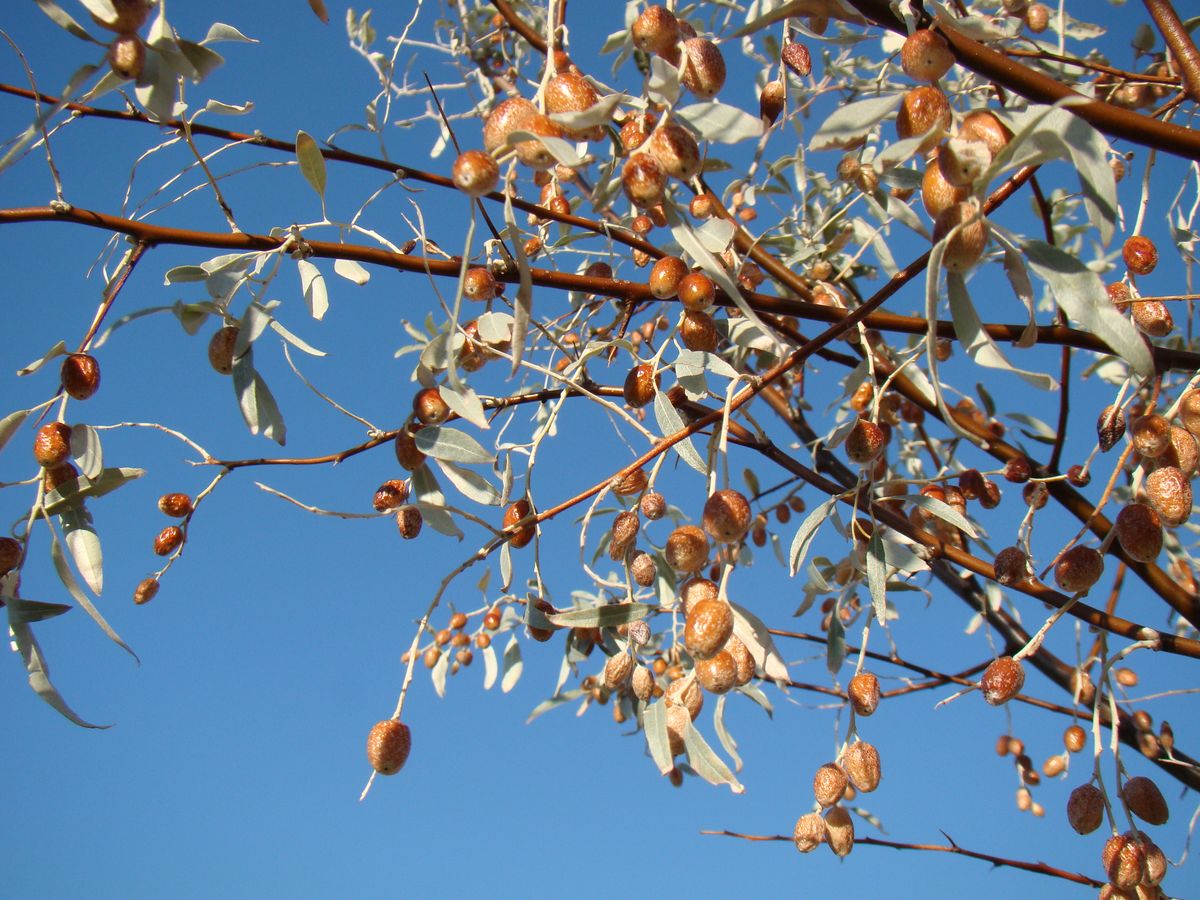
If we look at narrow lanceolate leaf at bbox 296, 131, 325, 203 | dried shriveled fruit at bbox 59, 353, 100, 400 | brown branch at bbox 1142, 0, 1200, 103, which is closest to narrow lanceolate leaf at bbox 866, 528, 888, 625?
brown branch at bbox 1142, 0, 1200, 103

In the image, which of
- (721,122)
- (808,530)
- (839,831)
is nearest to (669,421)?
(808,530)

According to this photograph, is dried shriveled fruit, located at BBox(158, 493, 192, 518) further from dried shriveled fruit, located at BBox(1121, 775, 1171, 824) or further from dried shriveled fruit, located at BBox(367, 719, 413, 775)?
dried shriveled fruit, located at BBox(1121, 775, 1171, 824)

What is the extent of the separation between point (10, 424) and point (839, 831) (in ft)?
3.19

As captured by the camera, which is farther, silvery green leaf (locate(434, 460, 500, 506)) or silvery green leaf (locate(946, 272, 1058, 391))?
silvery green leaf (locate(434, 460, 500, 506))

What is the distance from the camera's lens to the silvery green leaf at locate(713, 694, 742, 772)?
91cm

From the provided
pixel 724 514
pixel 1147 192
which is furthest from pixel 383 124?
pixel 1147 192

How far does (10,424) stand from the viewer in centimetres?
78

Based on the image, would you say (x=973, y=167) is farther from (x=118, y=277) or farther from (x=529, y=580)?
(x=529, y=580)

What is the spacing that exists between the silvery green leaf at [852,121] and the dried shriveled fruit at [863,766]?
2.03ft

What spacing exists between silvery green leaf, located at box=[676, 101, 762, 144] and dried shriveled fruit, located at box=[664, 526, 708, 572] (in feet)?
1.01

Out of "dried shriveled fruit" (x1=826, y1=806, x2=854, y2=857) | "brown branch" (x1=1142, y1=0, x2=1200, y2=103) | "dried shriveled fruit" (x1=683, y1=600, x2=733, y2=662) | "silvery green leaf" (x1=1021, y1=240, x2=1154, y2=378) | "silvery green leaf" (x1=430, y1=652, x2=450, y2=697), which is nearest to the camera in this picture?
"silvery green leaf" (x1=1021, y1=240, x2=1154, y2=378)

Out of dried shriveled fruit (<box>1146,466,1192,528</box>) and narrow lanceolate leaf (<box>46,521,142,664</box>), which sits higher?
dried shriveled fruit (<box>1146,466,1192,528</box>)

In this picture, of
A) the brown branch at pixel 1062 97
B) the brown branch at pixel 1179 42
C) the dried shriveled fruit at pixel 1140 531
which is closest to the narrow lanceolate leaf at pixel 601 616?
the dried shriveled fruit at pixel 1140 531

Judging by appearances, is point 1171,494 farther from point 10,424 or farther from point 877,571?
point 10,424
